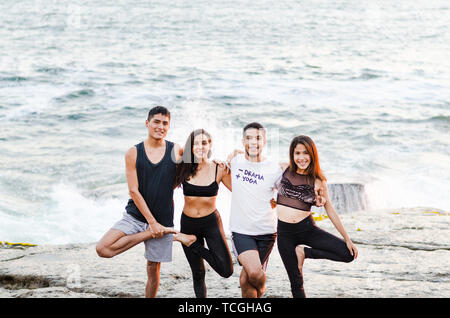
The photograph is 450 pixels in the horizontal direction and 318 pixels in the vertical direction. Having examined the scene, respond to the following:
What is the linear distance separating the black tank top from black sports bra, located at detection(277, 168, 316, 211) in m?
0.99

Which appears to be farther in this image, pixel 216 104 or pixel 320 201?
pixel 216 104

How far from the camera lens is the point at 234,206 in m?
4.45

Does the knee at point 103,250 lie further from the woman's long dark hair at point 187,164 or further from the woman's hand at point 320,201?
the woman's hand at point 320,201

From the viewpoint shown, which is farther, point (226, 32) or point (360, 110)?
point (226, 32)

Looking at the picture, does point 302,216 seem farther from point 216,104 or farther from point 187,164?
point 216,104

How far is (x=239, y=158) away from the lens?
14.9ft

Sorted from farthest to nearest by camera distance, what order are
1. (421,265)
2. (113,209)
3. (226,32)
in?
(226,32) → (113,209) → (421,265)

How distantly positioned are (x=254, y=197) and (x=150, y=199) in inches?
36.1

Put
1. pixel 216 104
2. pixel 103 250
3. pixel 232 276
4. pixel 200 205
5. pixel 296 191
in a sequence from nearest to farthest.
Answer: pixel 103 250, pixel 296 191, pixel 200 205, pixel 232 276, pixel 216 104

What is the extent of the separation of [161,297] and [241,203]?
133cm

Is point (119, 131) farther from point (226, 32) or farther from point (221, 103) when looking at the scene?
point (226, 32)

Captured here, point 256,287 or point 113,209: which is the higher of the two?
point 113,209

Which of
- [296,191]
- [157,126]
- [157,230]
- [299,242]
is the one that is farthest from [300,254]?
[157,126]
